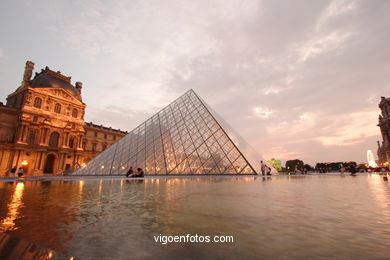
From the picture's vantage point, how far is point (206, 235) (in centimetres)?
188

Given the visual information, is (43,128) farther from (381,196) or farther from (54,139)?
(381,196)

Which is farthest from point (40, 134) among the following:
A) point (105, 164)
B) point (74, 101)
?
point (105, 164)

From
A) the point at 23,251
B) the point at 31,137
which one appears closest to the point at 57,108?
the point at 31,137

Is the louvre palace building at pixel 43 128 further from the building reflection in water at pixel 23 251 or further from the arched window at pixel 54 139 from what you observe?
the building reflection in water at pixel 23 251

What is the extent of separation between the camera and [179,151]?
62.3ft

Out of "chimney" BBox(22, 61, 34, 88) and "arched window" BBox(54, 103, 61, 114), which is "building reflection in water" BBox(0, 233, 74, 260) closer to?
"arched window" BBox(54, 103, 61, 114)

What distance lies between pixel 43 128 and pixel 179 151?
1396 inches

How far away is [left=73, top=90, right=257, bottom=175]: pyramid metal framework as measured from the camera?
17672 mm

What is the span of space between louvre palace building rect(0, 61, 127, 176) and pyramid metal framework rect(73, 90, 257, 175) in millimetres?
17375

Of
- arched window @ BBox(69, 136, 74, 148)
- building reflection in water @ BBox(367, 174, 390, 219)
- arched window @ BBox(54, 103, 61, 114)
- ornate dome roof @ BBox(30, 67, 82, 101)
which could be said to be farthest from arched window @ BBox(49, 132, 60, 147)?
building reflection in water @ BBox(367, 174, 390, 219)

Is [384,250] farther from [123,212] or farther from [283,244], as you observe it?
[123,212]

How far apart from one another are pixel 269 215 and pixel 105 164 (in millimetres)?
20056

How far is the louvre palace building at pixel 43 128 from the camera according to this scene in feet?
122

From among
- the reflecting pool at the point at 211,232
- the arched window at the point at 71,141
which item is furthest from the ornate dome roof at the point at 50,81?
the reflecting pool at the point at 211,232
